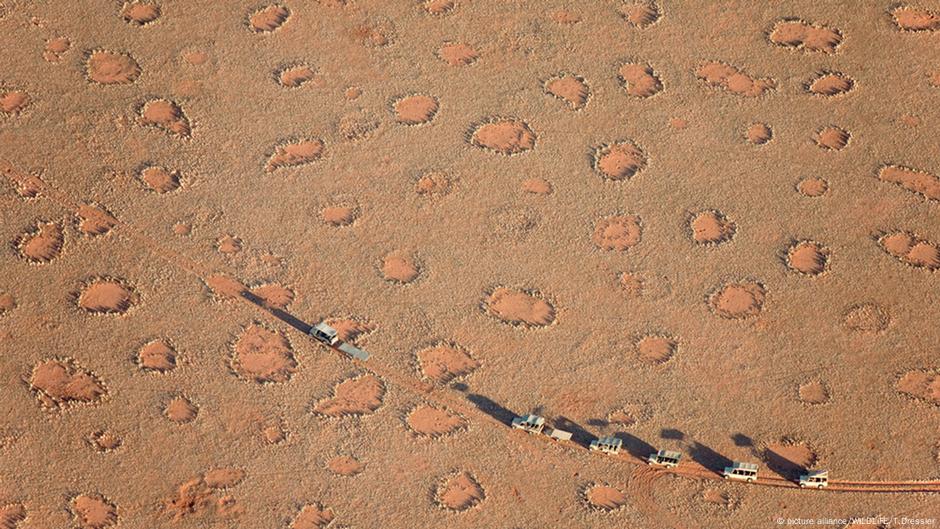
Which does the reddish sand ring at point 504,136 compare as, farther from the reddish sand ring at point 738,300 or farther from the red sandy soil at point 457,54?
the reddish sand ring at point 738,300

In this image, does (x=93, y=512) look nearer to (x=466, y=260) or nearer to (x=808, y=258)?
(x=466, y=260)

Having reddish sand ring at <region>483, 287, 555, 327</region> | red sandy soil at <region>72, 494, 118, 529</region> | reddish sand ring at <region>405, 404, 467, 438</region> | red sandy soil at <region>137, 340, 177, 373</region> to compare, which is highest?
reddish sand ring at <region>483, 287, 555, 327</region>

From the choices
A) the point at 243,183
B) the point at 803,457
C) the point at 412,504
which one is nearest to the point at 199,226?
the point at 243,183

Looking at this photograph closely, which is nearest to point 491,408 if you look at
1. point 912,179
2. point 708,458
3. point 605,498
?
point 605,498

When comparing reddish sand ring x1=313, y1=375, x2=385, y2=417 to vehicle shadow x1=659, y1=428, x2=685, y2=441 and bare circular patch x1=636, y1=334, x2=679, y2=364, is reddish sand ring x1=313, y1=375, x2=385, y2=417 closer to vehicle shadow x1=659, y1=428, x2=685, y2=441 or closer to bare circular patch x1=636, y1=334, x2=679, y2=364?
bare circular patch x1=636, y1=334, x2=679, y2=364

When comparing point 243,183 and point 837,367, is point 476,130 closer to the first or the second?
point 243,183

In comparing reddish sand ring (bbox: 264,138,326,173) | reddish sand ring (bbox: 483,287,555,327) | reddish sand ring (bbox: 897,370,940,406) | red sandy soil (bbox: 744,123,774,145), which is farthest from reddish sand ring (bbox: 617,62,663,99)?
reddish sand ring (bbox: 897,370,940,406)

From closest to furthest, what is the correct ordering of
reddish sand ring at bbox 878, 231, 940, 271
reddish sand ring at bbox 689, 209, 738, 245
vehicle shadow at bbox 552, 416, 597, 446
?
vehicle shadow at bbox 552, 416, 597, 446 < reddish sand ring at bbox 878, 231, 940, 271 < reddish sand ring at bbox 689, 209, 738, 245
